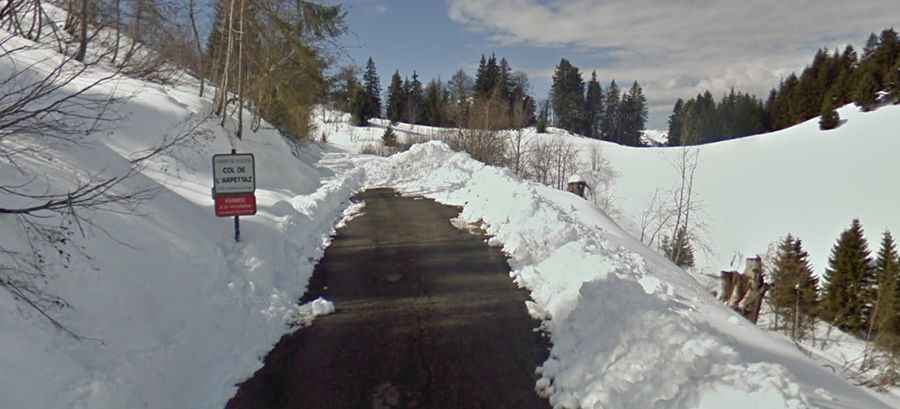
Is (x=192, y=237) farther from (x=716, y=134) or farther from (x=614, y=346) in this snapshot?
(x=716, y=134)

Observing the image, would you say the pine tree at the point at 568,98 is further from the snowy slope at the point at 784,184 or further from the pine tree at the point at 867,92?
the pine tree at the point at 867,92

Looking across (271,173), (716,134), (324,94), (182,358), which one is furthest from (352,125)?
(182,358)

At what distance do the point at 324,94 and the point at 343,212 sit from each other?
514 inches

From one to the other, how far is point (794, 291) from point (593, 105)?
→ 6570cm

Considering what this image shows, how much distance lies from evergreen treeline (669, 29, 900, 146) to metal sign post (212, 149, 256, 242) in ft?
115

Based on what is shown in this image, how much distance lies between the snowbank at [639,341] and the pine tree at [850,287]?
1900 cm

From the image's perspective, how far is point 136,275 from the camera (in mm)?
4531

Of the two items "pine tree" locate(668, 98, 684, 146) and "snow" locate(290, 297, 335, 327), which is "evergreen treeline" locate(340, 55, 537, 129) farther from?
"snow" locate(290, 297, 335, 327)

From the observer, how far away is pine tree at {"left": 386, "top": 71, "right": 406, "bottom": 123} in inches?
2827

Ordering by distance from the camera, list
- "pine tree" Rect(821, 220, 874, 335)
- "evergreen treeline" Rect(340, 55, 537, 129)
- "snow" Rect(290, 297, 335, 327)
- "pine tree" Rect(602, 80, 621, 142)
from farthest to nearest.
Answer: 1. "pine tree" Rect(602, 80, 621, 142)
2. "evergreen treeline" Rect(340, 55, 537, 129)
3. "pine tree" Rect(821, 220, 874, 335)
4. "snow" Rect(290, 297, 335, 327)

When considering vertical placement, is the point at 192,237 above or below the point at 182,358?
above

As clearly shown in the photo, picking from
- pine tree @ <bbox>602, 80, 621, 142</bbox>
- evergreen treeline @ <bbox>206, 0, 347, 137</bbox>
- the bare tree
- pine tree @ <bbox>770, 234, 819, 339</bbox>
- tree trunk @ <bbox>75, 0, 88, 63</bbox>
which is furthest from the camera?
pine tree @ <bbox>602, 80, 621, 142</bbox>

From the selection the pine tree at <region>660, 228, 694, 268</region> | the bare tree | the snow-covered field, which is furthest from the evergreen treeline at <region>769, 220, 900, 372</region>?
the bare tree

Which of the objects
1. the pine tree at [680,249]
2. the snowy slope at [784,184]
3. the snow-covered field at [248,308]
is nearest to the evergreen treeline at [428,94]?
the snowy slope at [784,184]
